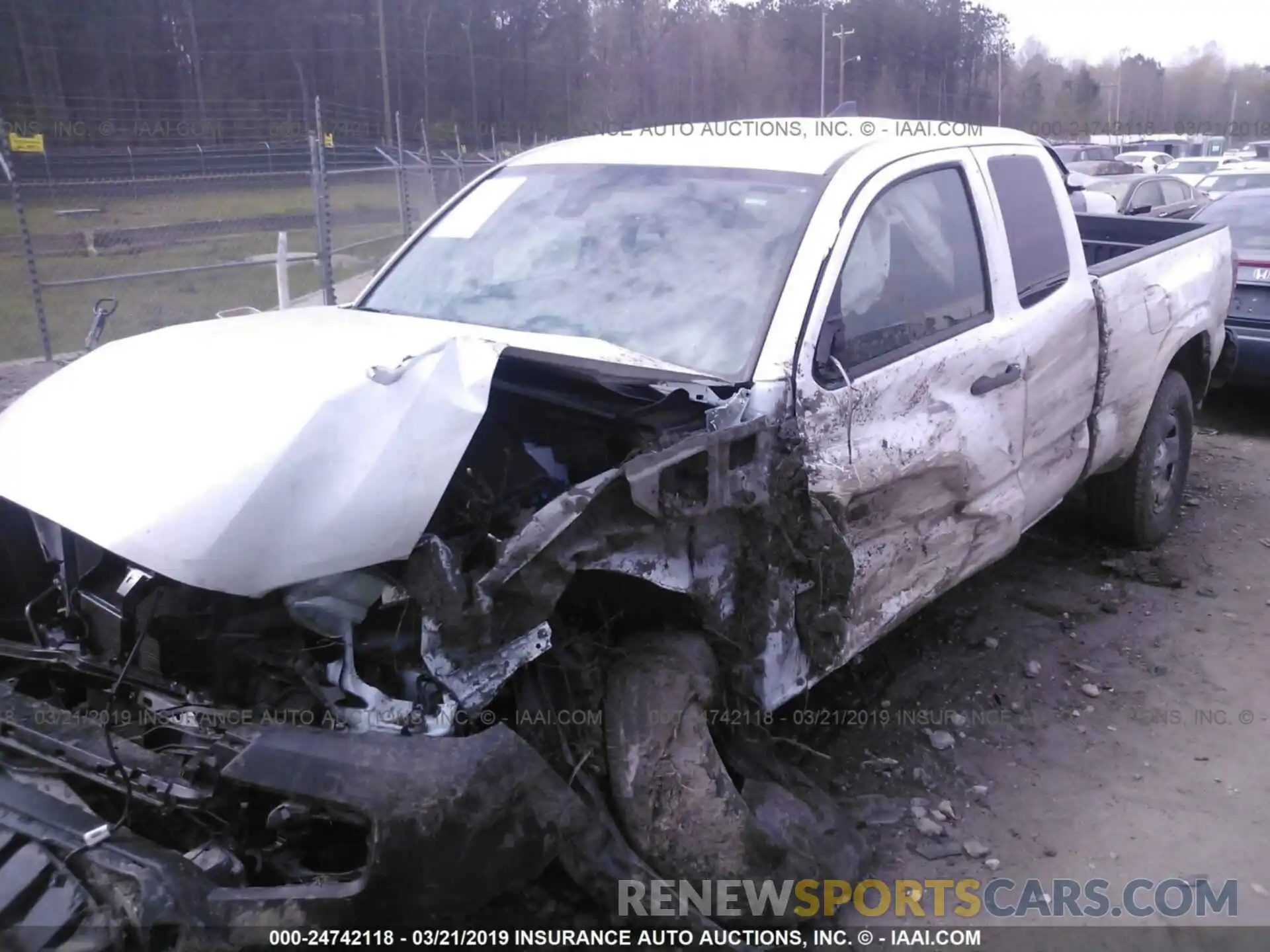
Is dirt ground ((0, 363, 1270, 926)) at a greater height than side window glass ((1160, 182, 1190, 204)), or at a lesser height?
lesser

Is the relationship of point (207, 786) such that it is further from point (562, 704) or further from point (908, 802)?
point (908, 802)

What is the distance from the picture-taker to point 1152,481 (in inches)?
203

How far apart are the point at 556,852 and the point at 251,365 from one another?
141 centimetres

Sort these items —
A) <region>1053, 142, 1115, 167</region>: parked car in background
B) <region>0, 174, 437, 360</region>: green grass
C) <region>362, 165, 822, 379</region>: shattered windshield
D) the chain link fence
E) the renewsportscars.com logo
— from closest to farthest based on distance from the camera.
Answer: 1. the renewsportscars.com logo
2. <region>362, 165, 822, 379</region>: shattered windshield
3. the chain link fence
4. <region>0, 174, 437, 360</region>: green grass
5. <region>1053, 142, 1115, 167</region>: parked car in background

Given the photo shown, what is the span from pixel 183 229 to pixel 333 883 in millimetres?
12174

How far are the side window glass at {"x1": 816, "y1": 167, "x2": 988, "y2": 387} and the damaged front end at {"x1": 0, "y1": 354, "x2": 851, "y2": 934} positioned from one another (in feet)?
1.53

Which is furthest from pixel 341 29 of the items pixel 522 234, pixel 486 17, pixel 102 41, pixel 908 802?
pixel 908 802

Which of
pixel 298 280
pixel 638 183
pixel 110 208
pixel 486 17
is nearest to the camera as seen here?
pixel 638 183

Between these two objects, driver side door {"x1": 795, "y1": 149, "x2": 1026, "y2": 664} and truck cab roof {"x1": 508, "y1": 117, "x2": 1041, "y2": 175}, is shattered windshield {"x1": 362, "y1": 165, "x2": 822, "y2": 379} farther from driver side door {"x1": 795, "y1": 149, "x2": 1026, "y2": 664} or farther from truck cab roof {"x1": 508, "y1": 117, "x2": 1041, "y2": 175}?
driver side door {"x1": 795, "y1": 149, "x2": 1026, "y2": 664}

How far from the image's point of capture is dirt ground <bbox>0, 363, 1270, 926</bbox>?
3.24m

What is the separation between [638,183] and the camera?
366 cm

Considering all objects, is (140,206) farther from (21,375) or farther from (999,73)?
(999,73)

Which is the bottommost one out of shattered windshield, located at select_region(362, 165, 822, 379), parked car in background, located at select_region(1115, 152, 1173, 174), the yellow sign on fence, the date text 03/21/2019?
the date text 03/21/2019

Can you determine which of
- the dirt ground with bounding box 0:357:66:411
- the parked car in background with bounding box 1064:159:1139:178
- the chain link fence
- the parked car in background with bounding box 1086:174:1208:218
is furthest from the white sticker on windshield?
the parked car in background with bounding box 1064:159:1139:178
